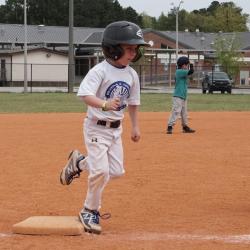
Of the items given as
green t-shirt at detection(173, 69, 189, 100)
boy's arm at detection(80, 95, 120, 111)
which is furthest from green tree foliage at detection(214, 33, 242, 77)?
boy's arm at detection(80, 95, 120, 111)

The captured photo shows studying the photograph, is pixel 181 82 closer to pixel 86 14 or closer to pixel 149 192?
pixel 149 192

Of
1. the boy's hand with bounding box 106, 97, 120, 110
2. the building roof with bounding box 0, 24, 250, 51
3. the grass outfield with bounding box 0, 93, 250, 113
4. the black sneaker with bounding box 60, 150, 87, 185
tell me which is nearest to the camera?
the boy's hand with bounding box 106, 97, 120, 110

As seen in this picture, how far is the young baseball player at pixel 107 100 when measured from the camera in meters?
5.61

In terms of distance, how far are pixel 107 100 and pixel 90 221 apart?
3.40 ft

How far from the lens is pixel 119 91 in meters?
5.79

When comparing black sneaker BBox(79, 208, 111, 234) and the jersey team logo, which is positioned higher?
the jersey team logo

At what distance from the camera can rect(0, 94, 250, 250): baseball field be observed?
17.9 ft

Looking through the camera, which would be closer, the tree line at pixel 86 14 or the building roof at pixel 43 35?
the building roof at pixel 43 35

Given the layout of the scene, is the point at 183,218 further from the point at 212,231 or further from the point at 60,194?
the point at 60,194

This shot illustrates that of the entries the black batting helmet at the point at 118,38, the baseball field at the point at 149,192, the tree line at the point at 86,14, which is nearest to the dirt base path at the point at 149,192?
the baseball field at the point at 149,192

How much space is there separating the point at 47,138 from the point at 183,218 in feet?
26.4

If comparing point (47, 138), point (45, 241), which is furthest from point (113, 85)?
point (47, 138)

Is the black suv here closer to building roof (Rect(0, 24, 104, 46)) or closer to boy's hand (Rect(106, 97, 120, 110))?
building roof (Rect(0, 24, 104, 46))

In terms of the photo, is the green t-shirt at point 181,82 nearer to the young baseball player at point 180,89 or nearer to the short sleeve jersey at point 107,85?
the young baseball player at point 180,89
